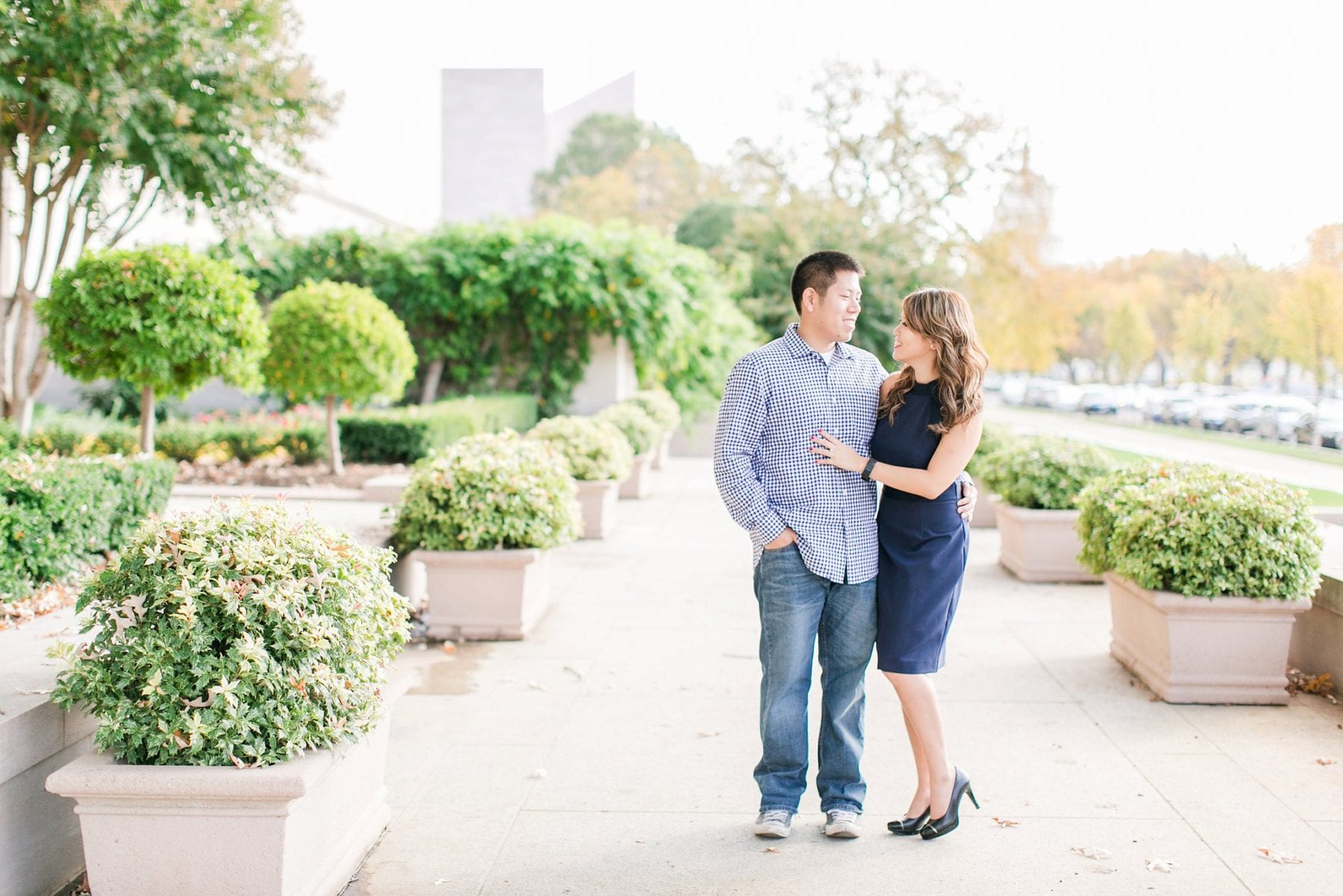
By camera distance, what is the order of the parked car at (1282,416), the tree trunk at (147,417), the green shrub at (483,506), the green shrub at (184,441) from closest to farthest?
1. the green shrub at (483,506)
2. the tree trunk at (147,417)
3. the green shrub at (184,441)
4. the parked car at (1282,416)

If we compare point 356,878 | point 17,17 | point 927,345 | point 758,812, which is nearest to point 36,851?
point 356,878

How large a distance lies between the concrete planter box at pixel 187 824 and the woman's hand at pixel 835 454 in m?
1.78

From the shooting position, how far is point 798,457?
3.53m

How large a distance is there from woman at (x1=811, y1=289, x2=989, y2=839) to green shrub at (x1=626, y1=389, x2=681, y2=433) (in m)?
10.2

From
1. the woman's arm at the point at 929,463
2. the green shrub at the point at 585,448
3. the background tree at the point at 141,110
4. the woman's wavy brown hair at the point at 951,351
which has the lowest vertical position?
the green shrub at the point at 585,448

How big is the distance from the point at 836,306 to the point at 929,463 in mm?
593

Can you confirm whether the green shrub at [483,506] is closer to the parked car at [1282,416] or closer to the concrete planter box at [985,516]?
the concrete planter box at [985,516]

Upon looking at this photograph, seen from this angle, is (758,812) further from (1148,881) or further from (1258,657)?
(1258,657)

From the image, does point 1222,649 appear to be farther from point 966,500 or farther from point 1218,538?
point 966,500

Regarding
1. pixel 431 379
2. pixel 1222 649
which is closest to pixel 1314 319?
pixel 1222 649

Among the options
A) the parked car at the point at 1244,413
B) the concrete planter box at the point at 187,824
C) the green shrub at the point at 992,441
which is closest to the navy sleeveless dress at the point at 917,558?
the concrete planter box at the point at 187,824

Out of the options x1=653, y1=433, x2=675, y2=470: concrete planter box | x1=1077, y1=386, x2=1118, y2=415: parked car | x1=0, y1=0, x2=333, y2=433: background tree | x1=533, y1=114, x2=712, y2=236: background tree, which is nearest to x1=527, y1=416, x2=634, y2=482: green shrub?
x1=0, y1=0, x2=333, y2=433: background tree

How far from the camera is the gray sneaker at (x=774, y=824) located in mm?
3566

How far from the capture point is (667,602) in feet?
23.9
